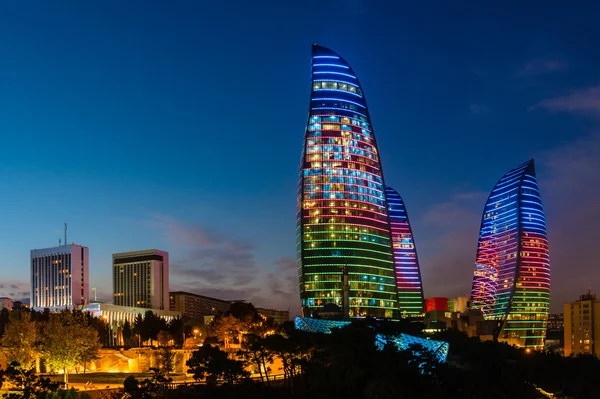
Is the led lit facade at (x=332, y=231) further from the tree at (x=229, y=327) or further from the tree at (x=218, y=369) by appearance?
the tree at (x=218, y=369)

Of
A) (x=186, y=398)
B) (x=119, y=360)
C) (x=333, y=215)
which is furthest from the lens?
(x=333, y=215)

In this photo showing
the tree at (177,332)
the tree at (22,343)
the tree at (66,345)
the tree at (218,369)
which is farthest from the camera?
the tree at (177,332)

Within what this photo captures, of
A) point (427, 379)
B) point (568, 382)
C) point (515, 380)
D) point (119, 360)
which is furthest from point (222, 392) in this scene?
point (568, 382)

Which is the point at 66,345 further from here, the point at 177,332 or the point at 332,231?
the point at 332,231

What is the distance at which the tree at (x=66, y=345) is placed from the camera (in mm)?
87750

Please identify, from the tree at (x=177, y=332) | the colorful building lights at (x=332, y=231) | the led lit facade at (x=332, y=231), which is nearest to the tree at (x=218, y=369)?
the tree at (x=177, y=332)

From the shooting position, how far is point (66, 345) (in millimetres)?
88375

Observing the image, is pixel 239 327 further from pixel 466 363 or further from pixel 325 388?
pixel 325 388

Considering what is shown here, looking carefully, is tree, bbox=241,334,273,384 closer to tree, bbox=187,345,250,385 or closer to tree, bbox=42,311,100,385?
tree, bbox=187,345,250,385

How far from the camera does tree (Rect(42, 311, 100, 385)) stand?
87.8 meters

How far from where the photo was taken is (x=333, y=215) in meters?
195

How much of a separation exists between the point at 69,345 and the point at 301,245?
111569 millimetres

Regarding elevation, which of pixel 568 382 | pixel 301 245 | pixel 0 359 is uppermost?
pixel 301 245

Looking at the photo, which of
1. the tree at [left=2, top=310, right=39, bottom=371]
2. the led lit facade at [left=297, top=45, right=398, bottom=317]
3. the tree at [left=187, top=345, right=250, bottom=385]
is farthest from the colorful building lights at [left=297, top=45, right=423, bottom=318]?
the tree at [left=187, top=345, right=250, bottom=385]
